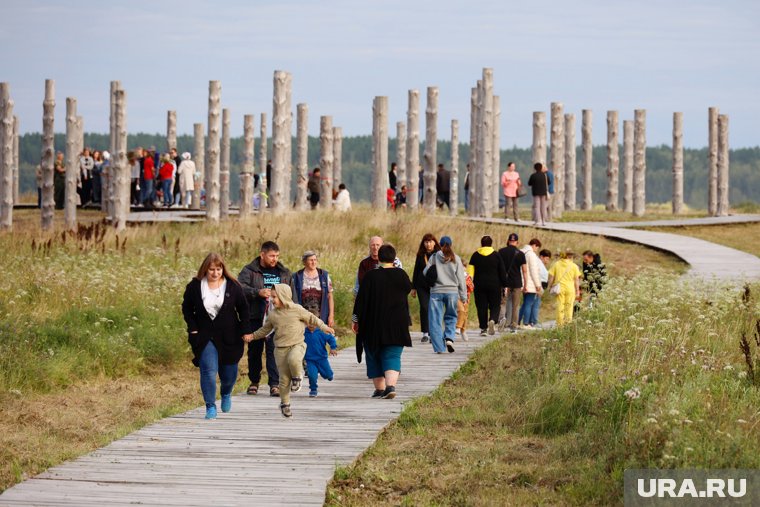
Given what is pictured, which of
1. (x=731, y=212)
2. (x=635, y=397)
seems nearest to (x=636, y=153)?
(x=731, y=212)

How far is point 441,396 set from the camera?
519 inches

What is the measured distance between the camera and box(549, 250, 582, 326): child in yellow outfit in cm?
1864

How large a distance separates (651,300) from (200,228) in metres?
17.0

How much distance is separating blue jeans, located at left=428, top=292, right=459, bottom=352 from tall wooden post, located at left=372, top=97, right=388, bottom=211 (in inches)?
707

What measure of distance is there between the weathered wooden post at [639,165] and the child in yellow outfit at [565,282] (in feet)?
73.6

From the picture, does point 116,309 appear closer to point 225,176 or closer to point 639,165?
point 225,176

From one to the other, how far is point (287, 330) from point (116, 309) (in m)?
6.43

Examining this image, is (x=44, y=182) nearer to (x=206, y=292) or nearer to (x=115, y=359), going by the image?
(x=115, y=359)

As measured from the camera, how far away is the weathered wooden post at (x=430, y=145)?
37625 millimetres

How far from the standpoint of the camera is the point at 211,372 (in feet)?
38.3

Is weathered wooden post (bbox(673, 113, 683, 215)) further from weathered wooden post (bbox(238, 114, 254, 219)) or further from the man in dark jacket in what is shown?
the man in dark jacket

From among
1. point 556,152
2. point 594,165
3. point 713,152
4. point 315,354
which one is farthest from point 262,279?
point 594,165

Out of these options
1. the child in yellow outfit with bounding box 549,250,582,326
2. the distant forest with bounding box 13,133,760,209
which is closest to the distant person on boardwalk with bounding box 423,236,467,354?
the child in yellow outfit with bounding box 549,250,582,326

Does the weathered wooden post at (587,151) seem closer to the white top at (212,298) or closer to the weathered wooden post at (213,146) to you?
the weathered wooden post at (213,146)
